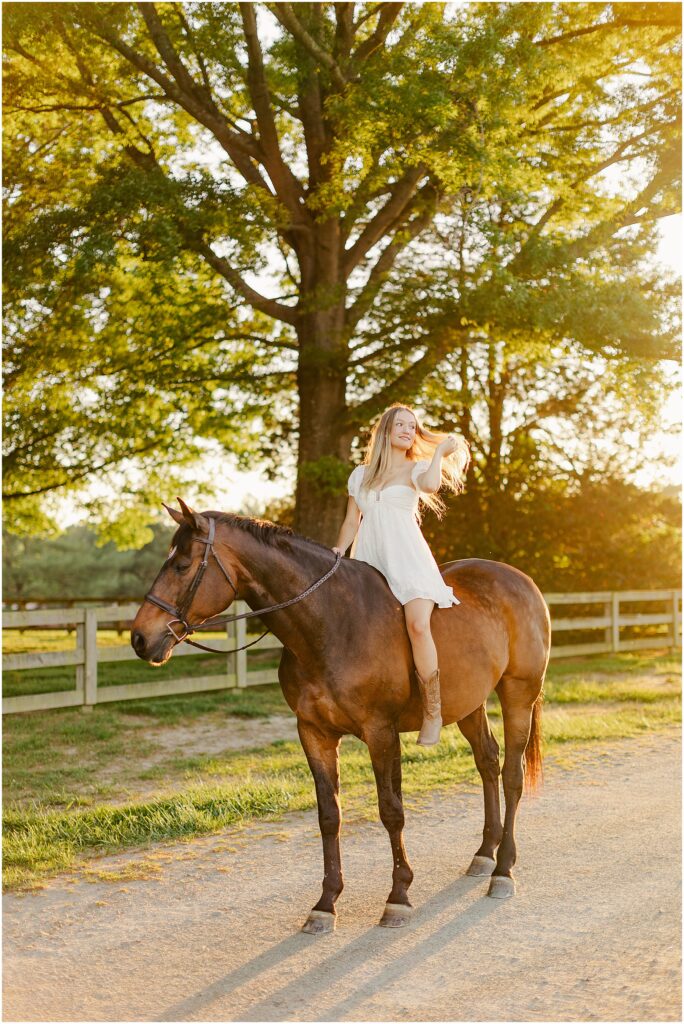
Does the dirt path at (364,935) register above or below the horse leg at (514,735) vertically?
below

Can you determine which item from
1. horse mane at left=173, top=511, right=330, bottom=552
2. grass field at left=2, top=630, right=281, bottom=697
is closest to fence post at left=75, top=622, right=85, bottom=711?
grass field at left=2, top=630, right=281, bottom=697

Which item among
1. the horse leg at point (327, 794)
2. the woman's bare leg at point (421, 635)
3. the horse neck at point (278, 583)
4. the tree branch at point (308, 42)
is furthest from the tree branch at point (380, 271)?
the horse leg at point (327, 794)

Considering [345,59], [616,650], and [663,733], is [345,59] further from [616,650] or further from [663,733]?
[616,650]

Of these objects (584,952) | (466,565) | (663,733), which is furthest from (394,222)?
(584,952)

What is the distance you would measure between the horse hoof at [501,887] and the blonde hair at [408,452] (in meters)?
2.08

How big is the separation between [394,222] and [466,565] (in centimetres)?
1004

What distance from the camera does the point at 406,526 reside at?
495 centimetres

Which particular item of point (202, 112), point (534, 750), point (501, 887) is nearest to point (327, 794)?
point (501, 887)

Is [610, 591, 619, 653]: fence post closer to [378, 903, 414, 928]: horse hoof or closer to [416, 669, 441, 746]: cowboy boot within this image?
[416, 669, 441, 746]: cowboy boot

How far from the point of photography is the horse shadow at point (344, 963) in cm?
358

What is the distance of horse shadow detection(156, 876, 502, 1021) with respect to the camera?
358 centimetres

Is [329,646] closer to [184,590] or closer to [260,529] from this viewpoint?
[260,529]

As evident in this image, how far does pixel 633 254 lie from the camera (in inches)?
582

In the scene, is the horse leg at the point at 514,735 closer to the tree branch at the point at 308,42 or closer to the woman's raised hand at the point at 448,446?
the woman's raised hand at the point at 448,446
